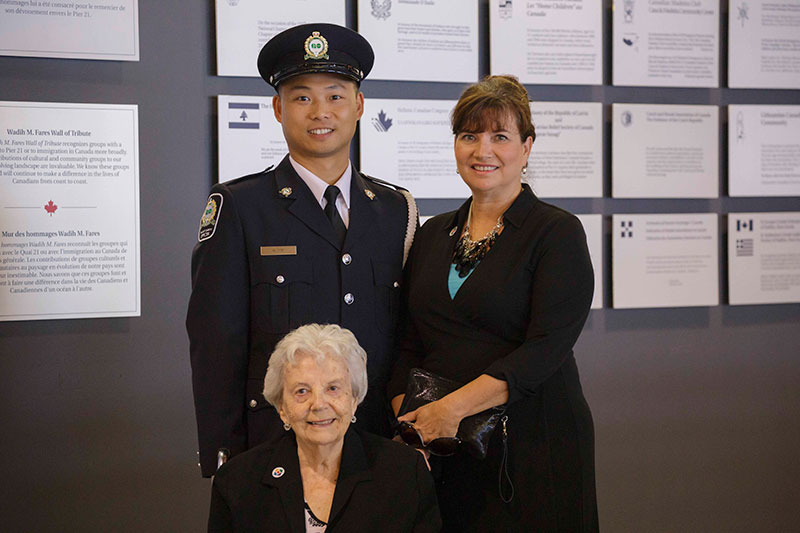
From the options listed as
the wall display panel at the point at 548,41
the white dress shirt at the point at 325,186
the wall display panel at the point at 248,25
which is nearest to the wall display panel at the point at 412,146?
the wall display panel at the point at 548,41

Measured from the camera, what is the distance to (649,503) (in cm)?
317

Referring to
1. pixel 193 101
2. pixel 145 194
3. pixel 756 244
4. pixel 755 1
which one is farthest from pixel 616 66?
pixel 145 194

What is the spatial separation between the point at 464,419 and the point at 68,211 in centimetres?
168

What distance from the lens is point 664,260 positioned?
3102 mm

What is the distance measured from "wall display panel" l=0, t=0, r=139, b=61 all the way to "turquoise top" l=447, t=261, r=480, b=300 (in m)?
1.50

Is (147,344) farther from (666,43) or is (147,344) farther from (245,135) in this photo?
(666,43)

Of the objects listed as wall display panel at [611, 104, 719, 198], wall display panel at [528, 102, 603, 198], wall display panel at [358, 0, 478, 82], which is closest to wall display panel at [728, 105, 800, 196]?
wall display panel at [611, 104, 719, 198]

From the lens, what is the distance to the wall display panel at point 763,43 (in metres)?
3.13

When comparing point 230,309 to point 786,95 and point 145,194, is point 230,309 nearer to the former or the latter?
point 145,194

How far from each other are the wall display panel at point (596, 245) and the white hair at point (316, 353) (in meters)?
1.59

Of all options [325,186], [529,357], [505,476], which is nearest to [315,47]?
→ [325,186]

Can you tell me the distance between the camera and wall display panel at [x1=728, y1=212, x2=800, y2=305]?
124 inches

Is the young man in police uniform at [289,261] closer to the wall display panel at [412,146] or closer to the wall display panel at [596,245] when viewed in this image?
the wall display panel at [412,146]

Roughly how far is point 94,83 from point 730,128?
2418 mm
